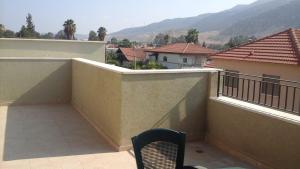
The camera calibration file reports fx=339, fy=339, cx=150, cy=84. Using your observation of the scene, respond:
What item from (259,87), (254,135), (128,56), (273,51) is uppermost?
(273,51)

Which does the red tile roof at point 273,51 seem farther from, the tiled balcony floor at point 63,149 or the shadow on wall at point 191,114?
the tiled balcony floor at point 63,149

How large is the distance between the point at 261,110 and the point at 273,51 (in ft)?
45.7

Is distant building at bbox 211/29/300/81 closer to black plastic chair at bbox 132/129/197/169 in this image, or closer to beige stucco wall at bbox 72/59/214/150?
beige stucco wall at bbox 72/59/214/150

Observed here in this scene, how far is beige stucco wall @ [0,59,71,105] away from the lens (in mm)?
9242

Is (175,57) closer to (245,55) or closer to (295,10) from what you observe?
(245,55)

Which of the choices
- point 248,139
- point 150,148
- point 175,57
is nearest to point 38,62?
point 248,139

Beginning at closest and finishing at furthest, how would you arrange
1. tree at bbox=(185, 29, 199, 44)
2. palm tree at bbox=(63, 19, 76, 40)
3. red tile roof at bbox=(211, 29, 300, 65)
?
red tile roof at bbox=(211, 29, 300, 65)
palm tree at bbox=(63, 19, 76, 40)
tree at bbox=(185, 29, 199, 44)

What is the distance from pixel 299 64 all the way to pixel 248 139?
11624 millimetres

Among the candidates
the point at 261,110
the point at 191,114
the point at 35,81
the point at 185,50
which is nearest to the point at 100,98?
the point at 191,114

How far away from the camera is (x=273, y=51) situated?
1802 centimetres

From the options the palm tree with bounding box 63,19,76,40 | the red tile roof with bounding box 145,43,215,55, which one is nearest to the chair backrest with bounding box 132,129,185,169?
the palm tree with bounding box 63,19,76,40

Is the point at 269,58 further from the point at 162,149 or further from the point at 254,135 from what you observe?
the point at 162,149

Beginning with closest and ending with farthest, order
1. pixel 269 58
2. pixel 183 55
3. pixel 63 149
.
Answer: pixel 63 149, pixel 269 58, pixel 183 55

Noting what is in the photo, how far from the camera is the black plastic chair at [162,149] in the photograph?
3.10 m
